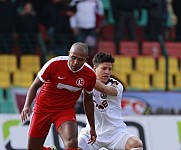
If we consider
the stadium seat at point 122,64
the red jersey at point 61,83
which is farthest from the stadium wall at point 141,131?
the stadium seat at point 122,64

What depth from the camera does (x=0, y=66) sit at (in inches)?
631

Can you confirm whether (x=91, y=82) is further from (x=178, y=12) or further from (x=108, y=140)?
(x=178, y=12)

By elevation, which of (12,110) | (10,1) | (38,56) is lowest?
(12,110)

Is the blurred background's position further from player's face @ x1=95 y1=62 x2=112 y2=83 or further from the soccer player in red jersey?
the soccer player in red jersey

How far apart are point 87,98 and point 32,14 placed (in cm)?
647

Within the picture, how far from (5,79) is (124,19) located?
9.88 feet

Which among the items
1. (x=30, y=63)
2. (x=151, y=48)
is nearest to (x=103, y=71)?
(x=30, y=63)

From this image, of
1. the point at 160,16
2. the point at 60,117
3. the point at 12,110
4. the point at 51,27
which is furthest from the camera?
the point at 160,16

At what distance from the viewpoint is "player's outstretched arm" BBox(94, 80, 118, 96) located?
33.1 ft

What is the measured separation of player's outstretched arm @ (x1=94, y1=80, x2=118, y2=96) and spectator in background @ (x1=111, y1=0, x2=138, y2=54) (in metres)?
6.49

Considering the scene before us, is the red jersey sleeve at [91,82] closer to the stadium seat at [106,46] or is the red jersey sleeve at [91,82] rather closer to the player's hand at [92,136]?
the player's hand at [92,136]

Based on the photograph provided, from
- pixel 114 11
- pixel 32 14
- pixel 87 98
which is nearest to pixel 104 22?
pixel 114 11

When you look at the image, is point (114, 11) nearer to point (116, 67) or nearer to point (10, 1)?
point (116, 67)

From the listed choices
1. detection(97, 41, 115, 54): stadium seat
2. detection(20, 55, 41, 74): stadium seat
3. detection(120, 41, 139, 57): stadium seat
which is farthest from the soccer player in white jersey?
detection(120, 41, 139, 57): stadium seat
